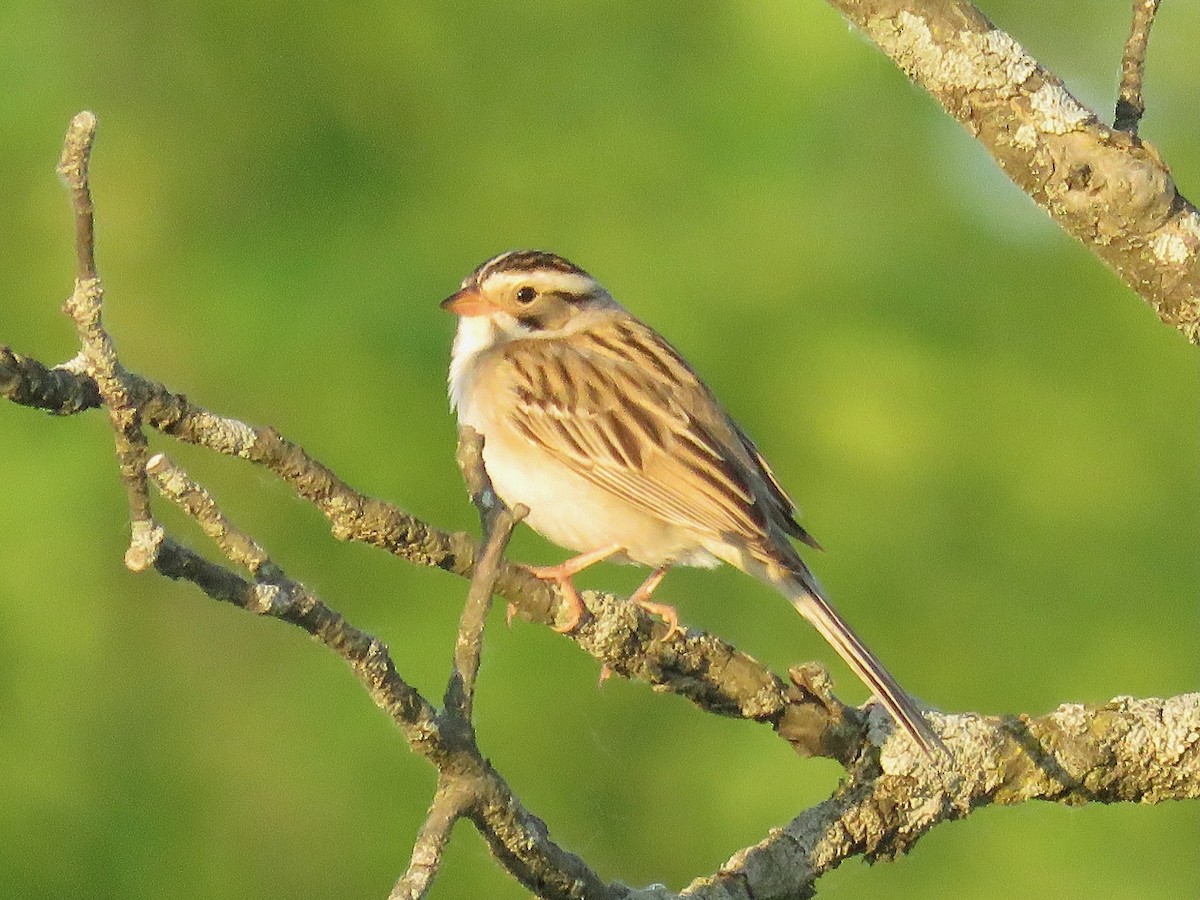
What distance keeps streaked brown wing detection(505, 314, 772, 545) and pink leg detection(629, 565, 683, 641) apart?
241mm

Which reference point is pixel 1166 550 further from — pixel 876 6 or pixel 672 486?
pixel 876 6

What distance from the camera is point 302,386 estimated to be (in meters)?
9.90

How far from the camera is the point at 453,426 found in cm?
945

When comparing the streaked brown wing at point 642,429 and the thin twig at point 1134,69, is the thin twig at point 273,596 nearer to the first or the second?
the thin twig at point 1134,69

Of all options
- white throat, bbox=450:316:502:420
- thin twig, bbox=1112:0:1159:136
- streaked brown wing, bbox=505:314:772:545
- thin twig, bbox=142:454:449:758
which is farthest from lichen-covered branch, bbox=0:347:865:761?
white throat, bbox=450:316:502:420

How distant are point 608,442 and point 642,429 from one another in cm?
12

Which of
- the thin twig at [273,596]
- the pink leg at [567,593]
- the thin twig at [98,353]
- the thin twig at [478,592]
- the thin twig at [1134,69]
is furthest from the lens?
the pink leg at [567,593]

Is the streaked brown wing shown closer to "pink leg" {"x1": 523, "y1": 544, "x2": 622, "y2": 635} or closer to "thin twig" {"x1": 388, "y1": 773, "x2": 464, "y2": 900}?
"pink leg" {"x1": 523, "y1": 544, "x2": 622, "y2": 635}

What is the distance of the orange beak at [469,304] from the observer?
659 centimetres

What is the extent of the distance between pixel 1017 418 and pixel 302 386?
143 inches

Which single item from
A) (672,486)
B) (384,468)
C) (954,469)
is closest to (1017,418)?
(954,469)

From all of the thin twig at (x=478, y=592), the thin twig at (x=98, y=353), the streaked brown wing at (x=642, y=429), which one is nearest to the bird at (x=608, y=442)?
the streaked brown wing at (x=642, y=429)

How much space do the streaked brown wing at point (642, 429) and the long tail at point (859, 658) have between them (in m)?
0.20

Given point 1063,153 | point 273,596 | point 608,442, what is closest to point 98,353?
point 273,596
